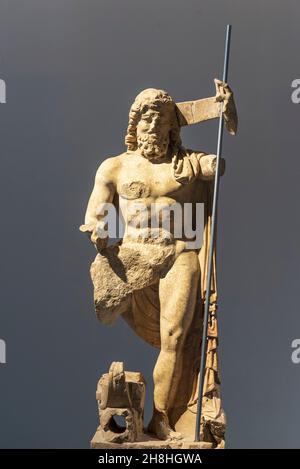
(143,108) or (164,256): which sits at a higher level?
(143,108)

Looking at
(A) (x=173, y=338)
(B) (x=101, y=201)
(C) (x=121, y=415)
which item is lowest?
(C) (x=121, y=415)

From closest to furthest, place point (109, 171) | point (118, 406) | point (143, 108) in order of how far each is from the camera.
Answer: point (118, 406) → point (143, 108) → point (109, 171)

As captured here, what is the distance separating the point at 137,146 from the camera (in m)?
6.30

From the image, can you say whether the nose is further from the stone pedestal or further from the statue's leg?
the stone pedestal

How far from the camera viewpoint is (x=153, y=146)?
242 inches

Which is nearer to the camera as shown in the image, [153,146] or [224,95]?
[224,95]

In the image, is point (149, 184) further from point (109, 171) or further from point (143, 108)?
point (143, 108)

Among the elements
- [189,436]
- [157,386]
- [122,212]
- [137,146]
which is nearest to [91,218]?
[122,212]

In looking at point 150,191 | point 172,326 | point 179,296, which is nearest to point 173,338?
point 172,326

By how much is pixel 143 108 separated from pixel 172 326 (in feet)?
4.94

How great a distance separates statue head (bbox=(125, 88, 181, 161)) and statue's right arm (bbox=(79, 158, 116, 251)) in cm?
27
